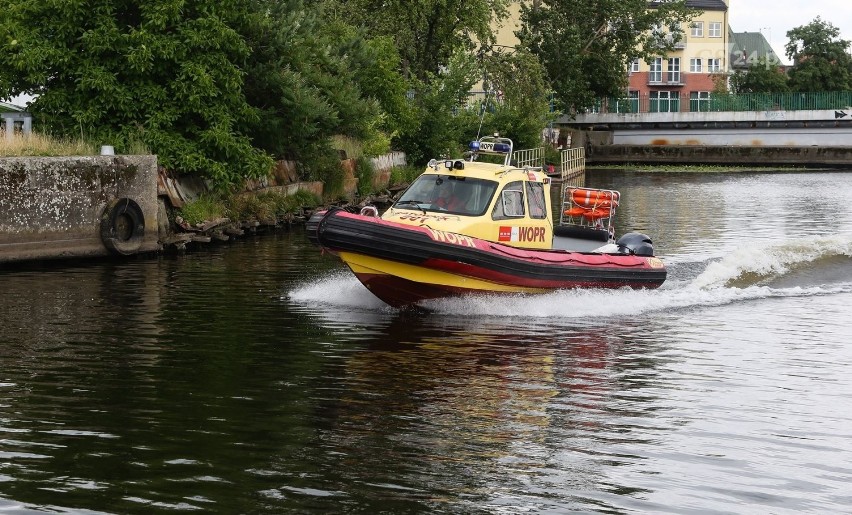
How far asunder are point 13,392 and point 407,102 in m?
40.9

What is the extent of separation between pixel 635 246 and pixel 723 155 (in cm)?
6634

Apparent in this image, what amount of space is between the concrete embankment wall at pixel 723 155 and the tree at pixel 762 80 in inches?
585

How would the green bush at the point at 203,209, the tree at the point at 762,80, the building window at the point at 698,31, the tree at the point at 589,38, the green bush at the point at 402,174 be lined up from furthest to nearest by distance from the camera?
the building window at the point at 698,31 < the tree at the point at 762,80 < the tree at the point at 589,38 < the green bush at the point at 402,174 < the green bush at the point at 203,209

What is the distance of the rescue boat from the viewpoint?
1922cm

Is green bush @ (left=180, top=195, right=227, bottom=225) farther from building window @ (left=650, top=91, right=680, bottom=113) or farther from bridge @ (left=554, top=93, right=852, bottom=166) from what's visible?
building window @ (left=650, top=91, right=680, bottom=113)

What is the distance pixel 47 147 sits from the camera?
93.5 feet

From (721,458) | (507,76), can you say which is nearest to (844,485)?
(721,458)

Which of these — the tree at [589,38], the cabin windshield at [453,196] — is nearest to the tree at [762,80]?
the tree at [589,38]

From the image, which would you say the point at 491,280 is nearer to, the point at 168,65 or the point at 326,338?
the point at 326,338

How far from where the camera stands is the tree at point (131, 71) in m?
30.7

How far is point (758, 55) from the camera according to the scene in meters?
125

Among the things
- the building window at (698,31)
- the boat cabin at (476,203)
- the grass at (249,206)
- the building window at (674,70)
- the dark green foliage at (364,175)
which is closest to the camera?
the boat cabin at (476,203)

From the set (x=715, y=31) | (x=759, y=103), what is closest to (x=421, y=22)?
(x=759, y=103)

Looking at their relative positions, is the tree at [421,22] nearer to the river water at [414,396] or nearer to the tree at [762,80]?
the river water at [414,396]
